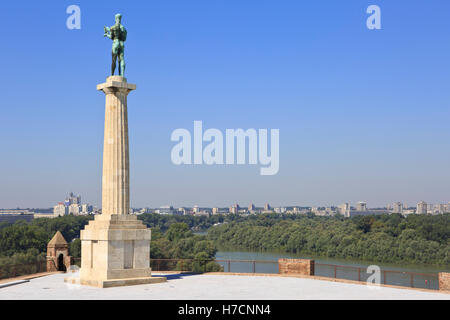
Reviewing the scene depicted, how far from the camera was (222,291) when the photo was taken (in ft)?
76.9

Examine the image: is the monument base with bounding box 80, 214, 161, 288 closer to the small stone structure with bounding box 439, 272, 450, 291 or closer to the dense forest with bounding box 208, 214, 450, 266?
the small stone structure with bounding box 439, 272, 450, 291

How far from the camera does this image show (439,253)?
91.9 metres

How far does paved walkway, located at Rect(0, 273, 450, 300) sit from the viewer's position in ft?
71.5

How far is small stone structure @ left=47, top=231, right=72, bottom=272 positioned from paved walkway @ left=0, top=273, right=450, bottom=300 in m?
4.42

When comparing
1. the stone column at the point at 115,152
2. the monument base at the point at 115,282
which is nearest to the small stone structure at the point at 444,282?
the monument base at the point at 115,282

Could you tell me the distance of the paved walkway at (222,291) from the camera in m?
21.8

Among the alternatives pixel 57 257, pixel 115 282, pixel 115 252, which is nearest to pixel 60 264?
pixel 57 257

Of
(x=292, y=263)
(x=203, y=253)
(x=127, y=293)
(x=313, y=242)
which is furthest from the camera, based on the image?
(x=313, y=242)

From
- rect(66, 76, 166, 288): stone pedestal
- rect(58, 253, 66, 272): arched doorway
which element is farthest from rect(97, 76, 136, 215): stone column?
rect(58, 253, 66, 272): arched doorway

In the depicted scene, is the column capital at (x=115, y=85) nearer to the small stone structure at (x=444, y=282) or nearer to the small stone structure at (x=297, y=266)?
the small stone structure at (x=297, y=266)

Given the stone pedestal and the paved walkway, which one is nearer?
the paved walkway
